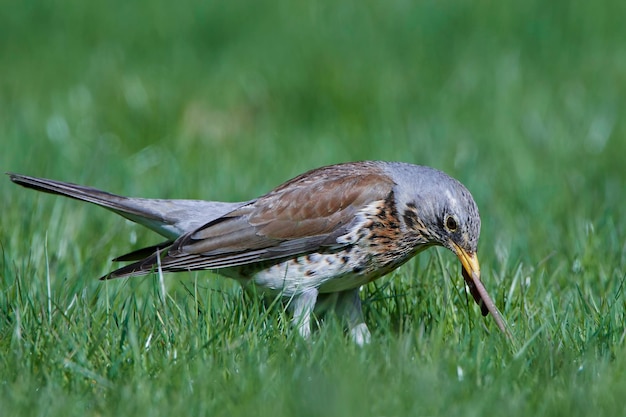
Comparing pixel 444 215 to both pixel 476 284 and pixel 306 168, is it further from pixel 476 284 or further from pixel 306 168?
pixel 306 168

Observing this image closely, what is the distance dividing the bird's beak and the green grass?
71 millimetres

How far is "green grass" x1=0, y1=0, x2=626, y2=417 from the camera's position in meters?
3.88

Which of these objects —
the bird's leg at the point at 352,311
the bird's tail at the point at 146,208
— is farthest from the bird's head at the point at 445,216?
the bird's tail at the point at 146,208

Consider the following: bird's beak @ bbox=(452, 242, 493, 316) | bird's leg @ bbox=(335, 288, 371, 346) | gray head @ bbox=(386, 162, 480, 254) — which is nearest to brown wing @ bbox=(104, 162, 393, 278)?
gray head @ bbox=(386, 162, 480, 254)

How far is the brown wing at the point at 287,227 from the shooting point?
5.04 m

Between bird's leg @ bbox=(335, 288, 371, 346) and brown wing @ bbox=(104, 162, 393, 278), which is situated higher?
brown wing @ bbox=(104, 162, 393, 278)

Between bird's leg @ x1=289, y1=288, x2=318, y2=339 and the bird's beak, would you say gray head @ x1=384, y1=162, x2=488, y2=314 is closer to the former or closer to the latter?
the bird's beak

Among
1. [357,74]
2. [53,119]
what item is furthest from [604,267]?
[53,119]

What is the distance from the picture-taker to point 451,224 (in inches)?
192

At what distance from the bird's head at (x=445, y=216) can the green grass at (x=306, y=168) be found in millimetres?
167

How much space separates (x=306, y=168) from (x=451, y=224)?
9.45 ft

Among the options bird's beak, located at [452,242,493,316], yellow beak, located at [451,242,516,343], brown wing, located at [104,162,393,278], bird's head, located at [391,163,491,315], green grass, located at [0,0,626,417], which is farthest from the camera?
brown wing, located at [104,162,393,278]

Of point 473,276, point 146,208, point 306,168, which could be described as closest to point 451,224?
point 473,276

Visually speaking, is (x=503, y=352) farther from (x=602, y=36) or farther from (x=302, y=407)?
(x=602, y=36)
